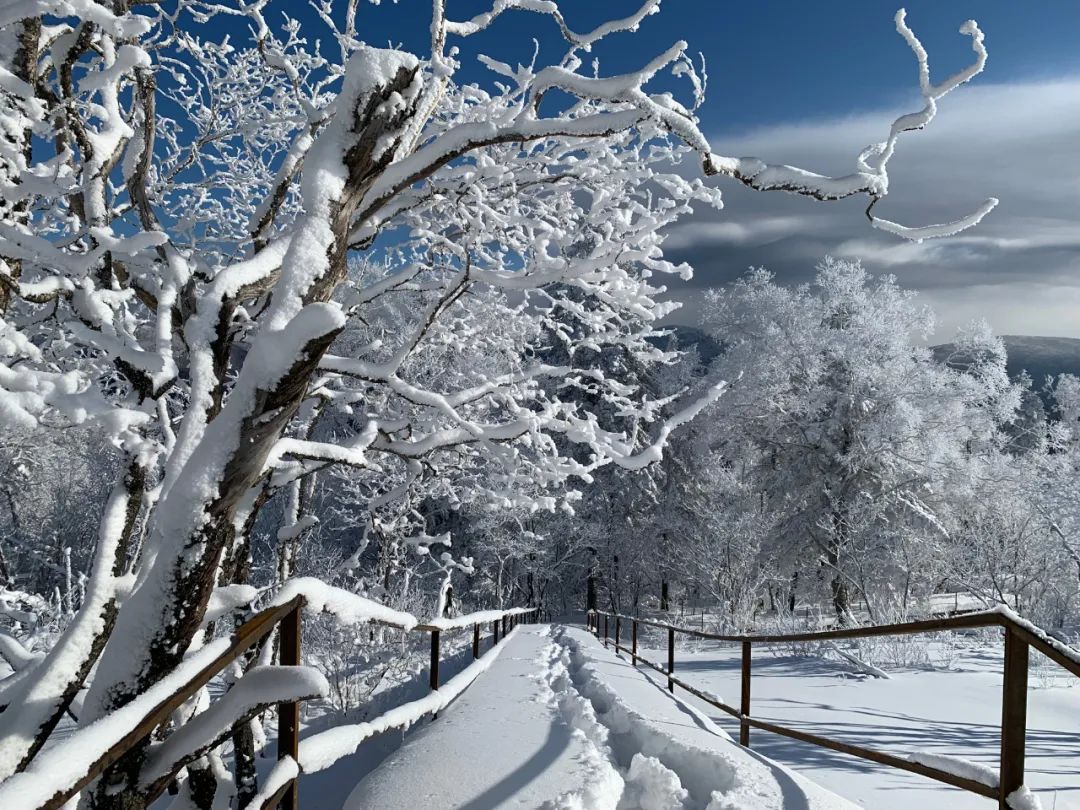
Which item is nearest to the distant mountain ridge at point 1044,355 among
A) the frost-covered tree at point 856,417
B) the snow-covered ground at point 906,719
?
the frost-covered tree at point 856,417

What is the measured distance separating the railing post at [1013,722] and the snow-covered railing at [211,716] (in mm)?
2211

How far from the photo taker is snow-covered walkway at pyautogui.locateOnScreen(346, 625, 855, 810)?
3393 millimetres

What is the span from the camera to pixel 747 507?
28469 millimetres

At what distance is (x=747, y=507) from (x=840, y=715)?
20745mm

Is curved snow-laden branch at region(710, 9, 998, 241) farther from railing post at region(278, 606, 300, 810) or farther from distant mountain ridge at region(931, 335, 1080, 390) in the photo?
distant mountain ridge at region(931, 335, 1080, 390)

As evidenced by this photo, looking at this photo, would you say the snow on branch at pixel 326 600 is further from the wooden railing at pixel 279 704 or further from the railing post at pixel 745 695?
the railing post at pixel 745 695

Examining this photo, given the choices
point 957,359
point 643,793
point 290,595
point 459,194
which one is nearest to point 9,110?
point 459,194

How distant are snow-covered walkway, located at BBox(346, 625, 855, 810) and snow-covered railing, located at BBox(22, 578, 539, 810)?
2.20ft

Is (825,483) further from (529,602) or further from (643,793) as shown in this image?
(643,793)

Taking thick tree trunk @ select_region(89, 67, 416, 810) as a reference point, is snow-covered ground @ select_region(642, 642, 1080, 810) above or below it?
below

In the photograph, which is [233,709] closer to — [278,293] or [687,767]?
[278,293]

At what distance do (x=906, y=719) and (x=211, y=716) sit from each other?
820cm

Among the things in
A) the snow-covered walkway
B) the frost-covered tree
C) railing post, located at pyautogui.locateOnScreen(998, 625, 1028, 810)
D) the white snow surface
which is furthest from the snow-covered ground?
the frost-covered tree

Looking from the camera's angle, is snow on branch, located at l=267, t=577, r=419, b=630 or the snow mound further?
the snow mound
